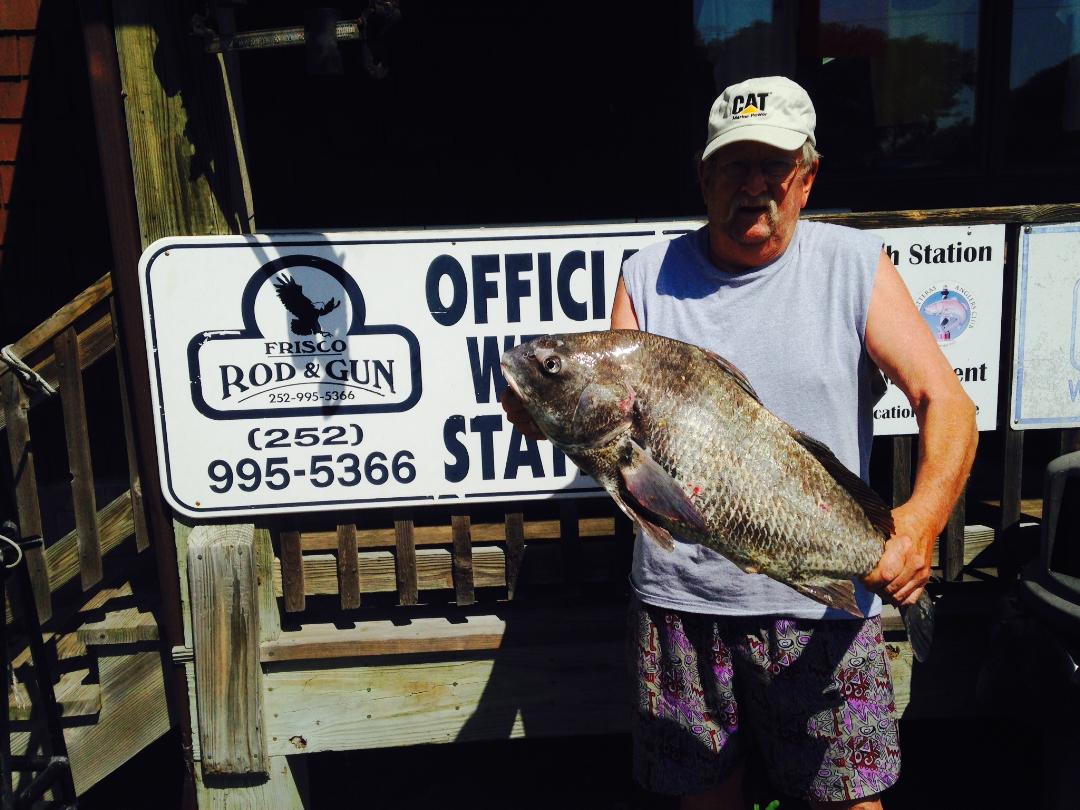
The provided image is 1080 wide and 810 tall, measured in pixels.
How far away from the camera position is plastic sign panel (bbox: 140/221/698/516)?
2.96 metres

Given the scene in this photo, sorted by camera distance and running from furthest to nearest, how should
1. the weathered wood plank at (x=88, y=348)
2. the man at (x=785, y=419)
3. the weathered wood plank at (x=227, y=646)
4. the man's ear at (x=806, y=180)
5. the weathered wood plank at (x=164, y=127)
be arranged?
the weathered wood plank at (x=88, y=348), the weathered wood plank at (x=227, y=646), the weathered wood plank at (x=164, y=127), the man's ear at (x=806, y=180), the man at (x=785, y=419)

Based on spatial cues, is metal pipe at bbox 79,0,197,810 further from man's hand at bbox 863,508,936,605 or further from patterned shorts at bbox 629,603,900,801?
man's hand at bbox 863,508,936,605

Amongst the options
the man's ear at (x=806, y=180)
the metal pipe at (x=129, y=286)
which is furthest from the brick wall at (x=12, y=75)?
the man's ear at (x=806, y=180)

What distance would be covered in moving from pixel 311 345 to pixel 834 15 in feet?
10.1

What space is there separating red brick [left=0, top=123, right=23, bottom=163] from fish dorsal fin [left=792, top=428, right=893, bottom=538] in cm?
477

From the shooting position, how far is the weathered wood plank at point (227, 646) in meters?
3.07

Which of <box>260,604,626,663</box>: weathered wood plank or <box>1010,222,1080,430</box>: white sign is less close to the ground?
<box>1010,222,1080,430</box>: white sign

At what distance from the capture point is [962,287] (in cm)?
302

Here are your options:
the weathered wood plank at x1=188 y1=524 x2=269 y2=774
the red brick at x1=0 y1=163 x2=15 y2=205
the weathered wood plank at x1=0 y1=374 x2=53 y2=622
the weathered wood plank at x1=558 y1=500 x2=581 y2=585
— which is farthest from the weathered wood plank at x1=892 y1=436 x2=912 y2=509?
the red brick at x1=0 y1=163 x2=15 y2=205

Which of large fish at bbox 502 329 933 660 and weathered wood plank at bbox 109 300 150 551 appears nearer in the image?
large fish at bbox 502 329 933 660

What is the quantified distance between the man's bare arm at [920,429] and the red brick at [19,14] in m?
4.68

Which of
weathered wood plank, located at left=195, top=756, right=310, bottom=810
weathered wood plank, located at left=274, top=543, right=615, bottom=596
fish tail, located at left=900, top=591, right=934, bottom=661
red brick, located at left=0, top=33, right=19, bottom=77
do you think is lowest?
weathered wood plank, located at left=195, top=756, right=310, bottom=810

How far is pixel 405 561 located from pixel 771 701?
1.53 meters

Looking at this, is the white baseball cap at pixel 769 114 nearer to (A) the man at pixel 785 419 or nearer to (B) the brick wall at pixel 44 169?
(A) the man at pixel 785 419
